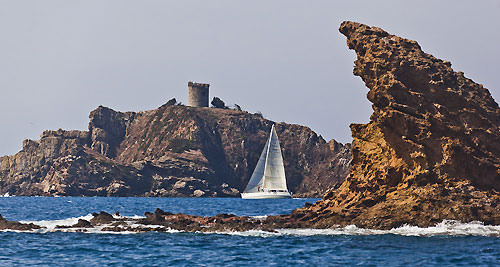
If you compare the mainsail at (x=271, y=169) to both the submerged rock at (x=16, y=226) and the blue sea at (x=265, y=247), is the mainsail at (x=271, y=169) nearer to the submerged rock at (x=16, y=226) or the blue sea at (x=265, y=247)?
the submerged rock at (x=16, y=226)

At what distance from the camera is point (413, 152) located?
123ft

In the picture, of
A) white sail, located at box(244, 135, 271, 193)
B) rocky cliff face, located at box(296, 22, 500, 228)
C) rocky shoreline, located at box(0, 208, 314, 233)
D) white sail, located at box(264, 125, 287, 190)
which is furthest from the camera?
white sail, located at box(244, 135, 271, 193)

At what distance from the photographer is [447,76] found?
3984 centimetres

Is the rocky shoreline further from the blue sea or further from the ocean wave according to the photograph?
the blue sea

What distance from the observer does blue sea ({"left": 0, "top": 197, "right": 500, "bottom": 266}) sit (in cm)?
2831

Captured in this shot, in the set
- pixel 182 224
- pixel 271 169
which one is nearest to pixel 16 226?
pixel 182 224

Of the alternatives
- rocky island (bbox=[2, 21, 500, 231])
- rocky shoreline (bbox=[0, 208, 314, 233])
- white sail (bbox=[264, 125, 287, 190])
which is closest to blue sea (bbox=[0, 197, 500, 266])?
rocky island (bbox=[2, 21, 500, 231])

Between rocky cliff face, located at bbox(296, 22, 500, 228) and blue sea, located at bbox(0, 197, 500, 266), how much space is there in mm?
1199

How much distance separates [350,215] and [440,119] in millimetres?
7039

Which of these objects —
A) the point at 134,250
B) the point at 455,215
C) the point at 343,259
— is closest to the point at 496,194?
the point at 455,215

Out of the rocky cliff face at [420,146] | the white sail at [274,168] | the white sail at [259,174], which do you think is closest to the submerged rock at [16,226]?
the rocky cliff face at [420,146]

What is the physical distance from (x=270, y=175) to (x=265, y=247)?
11085 centimetres

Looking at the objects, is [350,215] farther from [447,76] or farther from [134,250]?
[134,250]

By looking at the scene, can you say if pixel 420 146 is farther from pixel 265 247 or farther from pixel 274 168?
pixel 274 168
